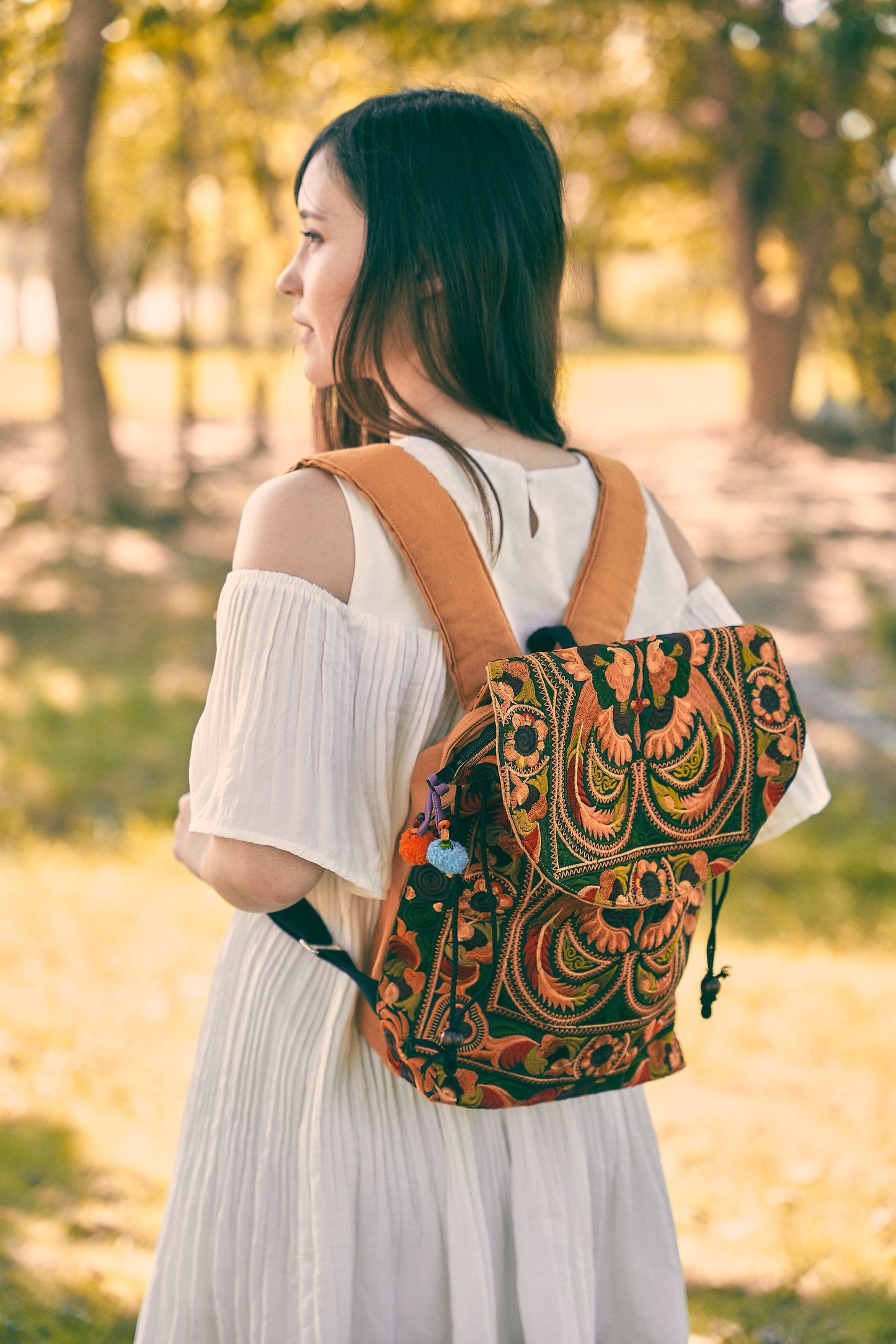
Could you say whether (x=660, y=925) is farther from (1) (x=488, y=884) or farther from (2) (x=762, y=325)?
(2) (x=762, y=325)

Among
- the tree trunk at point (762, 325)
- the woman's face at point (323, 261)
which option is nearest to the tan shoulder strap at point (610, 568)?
the woman's face at point (323, 261)

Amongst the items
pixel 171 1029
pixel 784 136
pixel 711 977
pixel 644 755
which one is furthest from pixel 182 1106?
pixel 784 136

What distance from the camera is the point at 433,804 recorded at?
3.84ft

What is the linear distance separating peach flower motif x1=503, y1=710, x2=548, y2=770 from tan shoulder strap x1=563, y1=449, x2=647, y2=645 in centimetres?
22

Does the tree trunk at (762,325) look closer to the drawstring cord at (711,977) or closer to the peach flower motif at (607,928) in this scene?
the drawstring cord at (711,977)

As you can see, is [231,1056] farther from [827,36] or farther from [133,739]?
[827,36]

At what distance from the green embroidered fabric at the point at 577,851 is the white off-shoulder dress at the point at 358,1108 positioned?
0.12 meters

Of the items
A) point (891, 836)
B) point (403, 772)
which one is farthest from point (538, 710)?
point (891, 836)

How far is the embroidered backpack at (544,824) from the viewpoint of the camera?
3.83 ft

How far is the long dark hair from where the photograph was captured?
1.29 m

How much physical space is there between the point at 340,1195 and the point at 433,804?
53 cm

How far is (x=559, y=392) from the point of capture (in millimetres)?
1613

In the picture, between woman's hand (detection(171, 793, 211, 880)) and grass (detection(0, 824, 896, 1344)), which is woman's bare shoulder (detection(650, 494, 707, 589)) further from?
grass (detection(0, 824, 896, 1344))

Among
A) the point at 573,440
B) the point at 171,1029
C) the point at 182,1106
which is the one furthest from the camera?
the point at 171,1029
